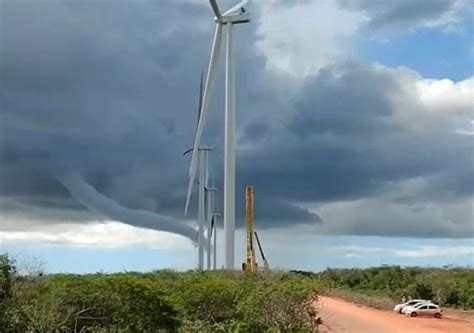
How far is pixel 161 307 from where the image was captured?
93.4ft

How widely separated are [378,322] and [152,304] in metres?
17.1

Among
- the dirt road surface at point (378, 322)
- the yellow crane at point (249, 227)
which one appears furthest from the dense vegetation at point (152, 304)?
the yellow crane at point (249, 227)

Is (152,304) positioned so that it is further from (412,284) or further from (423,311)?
(412,284)

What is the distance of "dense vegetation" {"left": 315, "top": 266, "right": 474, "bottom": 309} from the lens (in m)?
62.6

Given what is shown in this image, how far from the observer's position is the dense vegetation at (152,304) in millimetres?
26797

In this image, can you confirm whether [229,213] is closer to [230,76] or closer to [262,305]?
[230,76]

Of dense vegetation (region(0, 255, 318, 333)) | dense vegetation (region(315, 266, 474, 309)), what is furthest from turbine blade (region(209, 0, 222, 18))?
dense vegetation (region(0, 255, 318, 333))

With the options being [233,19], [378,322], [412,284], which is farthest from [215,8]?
[412,284]

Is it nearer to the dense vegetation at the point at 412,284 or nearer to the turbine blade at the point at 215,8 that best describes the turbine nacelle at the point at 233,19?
the turbine blade at the point at 215,8

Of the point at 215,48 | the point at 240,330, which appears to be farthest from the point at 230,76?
the point at 240,330

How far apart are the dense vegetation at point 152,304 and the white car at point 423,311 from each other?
69.5 feet

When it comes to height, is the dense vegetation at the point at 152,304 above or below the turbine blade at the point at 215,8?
below

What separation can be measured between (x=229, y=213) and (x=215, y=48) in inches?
361

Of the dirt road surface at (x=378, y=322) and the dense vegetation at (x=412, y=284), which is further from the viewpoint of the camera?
the dense vegetation at (x=412, y=284)
